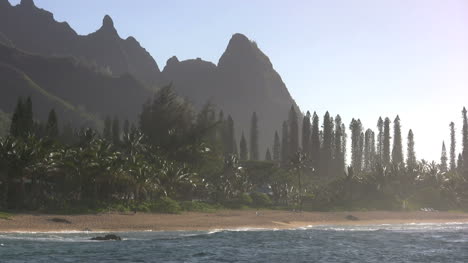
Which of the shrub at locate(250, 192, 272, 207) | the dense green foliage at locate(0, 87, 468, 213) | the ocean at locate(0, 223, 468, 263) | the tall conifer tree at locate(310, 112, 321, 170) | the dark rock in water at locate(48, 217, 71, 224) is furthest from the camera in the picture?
the tall conifer tree at locate(310, 112, 321, 170)

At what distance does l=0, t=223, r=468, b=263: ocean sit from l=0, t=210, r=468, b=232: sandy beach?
296 centimetres

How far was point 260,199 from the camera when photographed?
91.8 metres

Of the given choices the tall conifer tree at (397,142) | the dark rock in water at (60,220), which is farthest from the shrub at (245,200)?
the tall conifer tree at (397,142)

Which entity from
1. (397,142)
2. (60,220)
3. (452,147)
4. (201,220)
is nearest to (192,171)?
(201,220)

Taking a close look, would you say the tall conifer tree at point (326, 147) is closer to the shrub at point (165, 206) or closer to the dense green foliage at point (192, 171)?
the dense green foliage at point (192, 171)

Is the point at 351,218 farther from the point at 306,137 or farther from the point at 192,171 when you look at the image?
the point at 306,137

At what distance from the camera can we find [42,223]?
51.6 metres

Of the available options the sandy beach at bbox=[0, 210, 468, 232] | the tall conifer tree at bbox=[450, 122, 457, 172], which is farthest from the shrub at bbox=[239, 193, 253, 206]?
the tall conifer tree at bbox=[450, 122, 457, 172]

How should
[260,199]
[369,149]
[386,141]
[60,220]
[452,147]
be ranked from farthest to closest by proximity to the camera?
[369,149], [452,147], [386,141], [260,199], [60,220]

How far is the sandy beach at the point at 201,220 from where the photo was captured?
Answer: 170ft

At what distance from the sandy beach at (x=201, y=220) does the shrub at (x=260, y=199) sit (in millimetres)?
7369

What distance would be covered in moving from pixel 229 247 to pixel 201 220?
70.0ft

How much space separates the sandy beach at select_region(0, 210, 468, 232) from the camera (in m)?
51.9

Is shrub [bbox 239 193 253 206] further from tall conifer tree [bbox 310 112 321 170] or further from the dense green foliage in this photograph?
tall conifer tree [bbox 310 112 321 170]
